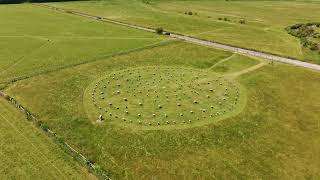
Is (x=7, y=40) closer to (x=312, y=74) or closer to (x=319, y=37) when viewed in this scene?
(x=312, y=74)

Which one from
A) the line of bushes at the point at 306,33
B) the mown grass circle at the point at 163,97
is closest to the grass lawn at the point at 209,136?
the mown grass circle at the point at 163,97

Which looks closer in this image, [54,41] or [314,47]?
[314,47]

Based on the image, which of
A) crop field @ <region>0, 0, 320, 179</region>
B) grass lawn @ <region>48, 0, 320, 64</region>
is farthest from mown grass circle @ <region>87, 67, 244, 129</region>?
grass lawn @ <region>48, 0, 320, 64</region>

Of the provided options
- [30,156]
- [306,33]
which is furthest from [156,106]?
[306,33]

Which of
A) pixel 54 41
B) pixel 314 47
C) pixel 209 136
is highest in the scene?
pixel 314 47

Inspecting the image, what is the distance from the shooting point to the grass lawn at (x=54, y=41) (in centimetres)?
8169

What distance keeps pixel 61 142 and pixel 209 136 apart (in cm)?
2086

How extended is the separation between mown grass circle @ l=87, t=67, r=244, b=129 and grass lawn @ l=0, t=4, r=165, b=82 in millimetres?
16790

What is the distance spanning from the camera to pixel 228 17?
141 meters

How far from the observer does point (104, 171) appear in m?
44.7

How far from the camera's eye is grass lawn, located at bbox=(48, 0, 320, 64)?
335 feet

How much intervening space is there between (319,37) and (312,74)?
35604mm

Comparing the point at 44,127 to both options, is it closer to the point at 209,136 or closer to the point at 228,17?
the point at 209,136

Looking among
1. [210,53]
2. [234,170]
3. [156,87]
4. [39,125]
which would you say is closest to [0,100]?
[39,125]
